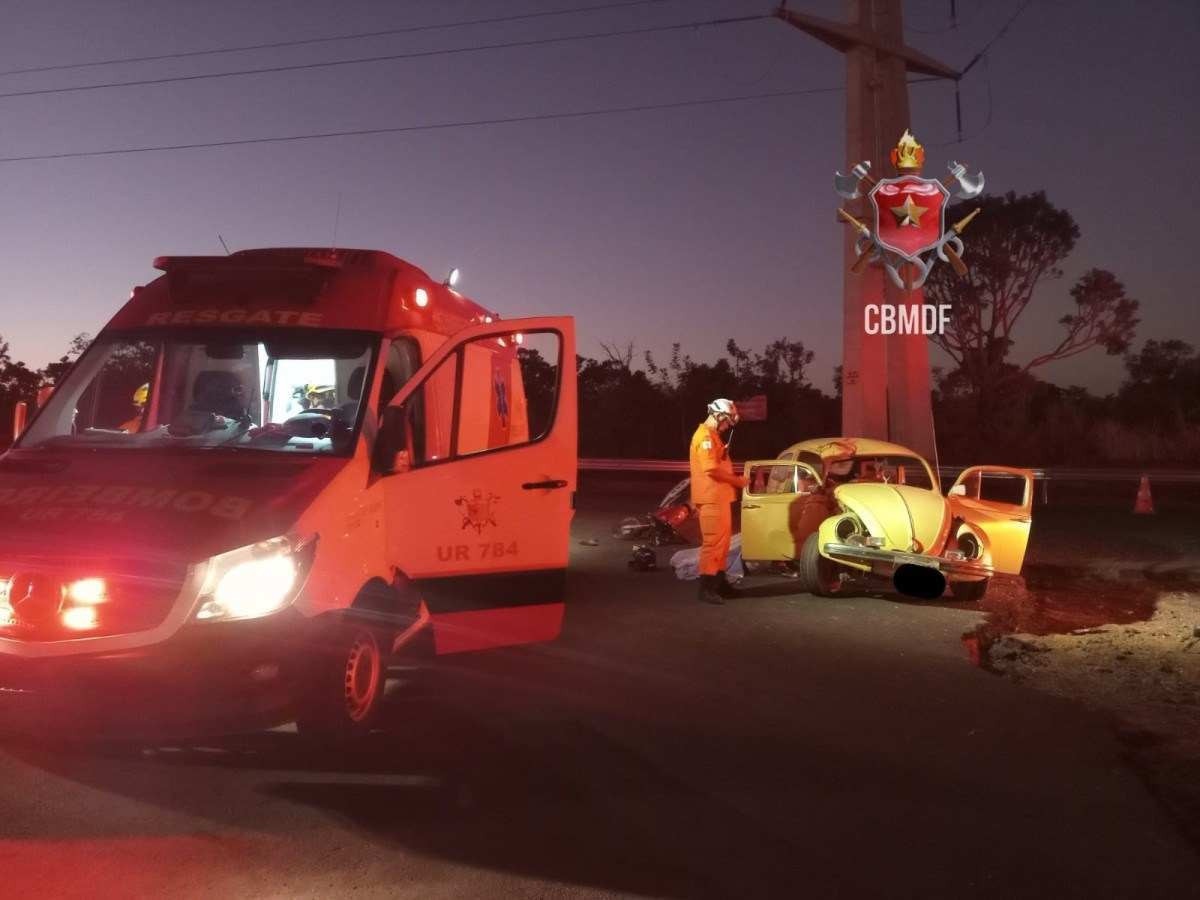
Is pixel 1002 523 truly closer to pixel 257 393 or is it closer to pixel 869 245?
pixel 257 393

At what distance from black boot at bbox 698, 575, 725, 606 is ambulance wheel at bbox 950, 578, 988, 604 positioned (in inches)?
89.9

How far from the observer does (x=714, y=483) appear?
34.0ft

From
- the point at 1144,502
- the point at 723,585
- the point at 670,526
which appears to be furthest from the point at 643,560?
the point at 1144,502

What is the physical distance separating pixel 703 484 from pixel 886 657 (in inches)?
104

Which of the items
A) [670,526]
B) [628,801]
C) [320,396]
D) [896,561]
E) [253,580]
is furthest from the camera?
[670,526]

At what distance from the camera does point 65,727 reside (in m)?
4.74

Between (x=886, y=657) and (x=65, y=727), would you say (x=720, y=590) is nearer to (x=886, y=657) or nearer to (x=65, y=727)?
(x=886, y=657)

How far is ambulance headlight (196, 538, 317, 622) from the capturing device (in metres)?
4.73

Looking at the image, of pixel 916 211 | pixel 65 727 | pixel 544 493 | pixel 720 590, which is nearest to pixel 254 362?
pixel 544 493

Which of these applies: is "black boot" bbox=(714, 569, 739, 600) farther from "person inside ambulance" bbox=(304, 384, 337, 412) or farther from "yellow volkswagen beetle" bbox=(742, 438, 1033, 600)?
"person inside ambulance" bbox=(304, 384, 337, 412)

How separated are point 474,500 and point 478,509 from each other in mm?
63

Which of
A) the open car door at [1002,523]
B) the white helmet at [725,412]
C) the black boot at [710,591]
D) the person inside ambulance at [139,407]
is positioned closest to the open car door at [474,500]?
the person inside ambulance at [139,407]

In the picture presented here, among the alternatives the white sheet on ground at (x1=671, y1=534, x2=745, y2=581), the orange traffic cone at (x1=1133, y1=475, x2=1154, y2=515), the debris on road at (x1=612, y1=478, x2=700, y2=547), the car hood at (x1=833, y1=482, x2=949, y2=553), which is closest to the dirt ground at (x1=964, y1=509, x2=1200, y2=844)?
the car hood at (x1=833, y1=482, x2=949, y2=553)

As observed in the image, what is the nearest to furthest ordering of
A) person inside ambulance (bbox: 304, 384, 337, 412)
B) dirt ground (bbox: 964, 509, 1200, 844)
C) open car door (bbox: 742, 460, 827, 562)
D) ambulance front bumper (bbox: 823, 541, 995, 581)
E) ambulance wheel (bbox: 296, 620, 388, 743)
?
1. ambulance wheel (bbox: 296, 620, 388, 743)
2. dirt ground (bbox: 964, 509, 1200, 844)
3. person inside ambulance (bbox: 304, 384, 337, 412)
4. ambulance front bumper (bbox: 823, 541, 995, 581)
5. open car door (bbox: 742, 460, 827, 562)
